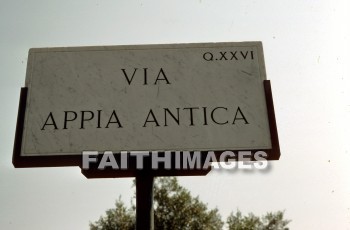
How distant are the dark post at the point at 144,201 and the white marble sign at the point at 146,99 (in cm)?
28

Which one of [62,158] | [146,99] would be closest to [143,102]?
[146,99]

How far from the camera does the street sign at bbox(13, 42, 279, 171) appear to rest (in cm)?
329

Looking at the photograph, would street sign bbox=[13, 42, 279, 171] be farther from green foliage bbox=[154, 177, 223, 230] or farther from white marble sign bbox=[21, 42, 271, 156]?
green foliage bbox=[154, 177, 223, 230]

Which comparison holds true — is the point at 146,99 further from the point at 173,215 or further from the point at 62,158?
the point at 173,215

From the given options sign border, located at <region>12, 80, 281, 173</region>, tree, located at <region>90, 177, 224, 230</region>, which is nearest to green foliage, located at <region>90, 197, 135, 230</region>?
tree, located at <region>90, 177, 224, 230</region>

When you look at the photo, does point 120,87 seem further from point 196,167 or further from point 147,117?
point 196,167

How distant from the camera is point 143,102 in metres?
3.50

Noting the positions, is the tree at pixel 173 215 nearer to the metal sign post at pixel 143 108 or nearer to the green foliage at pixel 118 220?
the green foliage at pixel 118 220

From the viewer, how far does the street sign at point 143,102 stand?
3.29m

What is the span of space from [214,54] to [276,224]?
73.8ft

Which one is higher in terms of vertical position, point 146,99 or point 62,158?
point 146,99

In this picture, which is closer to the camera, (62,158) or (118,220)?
(62,158)

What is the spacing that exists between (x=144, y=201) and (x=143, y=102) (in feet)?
3.35

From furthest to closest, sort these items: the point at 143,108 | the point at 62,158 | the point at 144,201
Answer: the point at 143,108 → the point at 62,158 → the point at 144,201
